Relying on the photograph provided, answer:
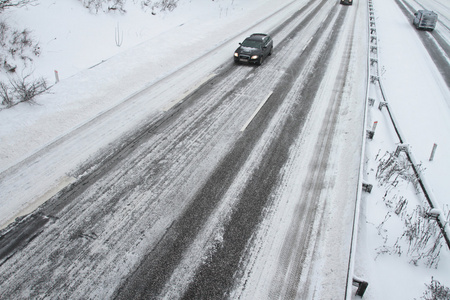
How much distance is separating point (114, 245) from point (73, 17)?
50.9 ft

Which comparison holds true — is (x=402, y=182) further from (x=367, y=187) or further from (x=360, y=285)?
(x=360, y=285)

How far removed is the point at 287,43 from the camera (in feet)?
65.3

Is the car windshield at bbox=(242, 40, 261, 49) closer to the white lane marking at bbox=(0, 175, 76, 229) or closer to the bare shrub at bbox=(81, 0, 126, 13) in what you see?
the bare shrub at bbox=(81, 0, 126, 13)

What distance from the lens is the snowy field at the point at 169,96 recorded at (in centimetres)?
675

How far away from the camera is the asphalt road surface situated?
18.3 feet

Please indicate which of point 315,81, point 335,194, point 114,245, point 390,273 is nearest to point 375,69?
point 315,81

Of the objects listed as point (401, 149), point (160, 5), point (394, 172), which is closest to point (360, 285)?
point (394, 172)

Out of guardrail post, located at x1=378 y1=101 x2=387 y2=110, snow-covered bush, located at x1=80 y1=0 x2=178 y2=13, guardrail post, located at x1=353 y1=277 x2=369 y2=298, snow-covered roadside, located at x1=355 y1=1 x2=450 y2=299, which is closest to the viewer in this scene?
guardrail post, located at x1=353 y1=277 x2=369 y2=298

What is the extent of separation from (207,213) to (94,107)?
7133 mm

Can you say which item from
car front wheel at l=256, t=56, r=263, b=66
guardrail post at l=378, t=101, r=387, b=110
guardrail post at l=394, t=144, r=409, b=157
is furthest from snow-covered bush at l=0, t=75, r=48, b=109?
guardrail post at l=378, t=101, r=387, b=110

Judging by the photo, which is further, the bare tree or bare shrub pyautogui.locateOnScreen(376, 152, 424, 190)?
the bare tree

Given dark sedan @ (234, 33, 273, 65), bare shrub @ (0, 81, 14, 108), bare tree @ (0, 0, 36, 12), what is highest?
bare tree @ (0, 0, 36, 12)

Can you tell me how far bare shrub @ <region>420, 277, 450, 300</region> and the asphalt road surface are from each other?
1504 mm

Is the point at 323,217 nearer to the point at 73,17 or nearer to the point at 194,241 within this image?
the point at 194,241
